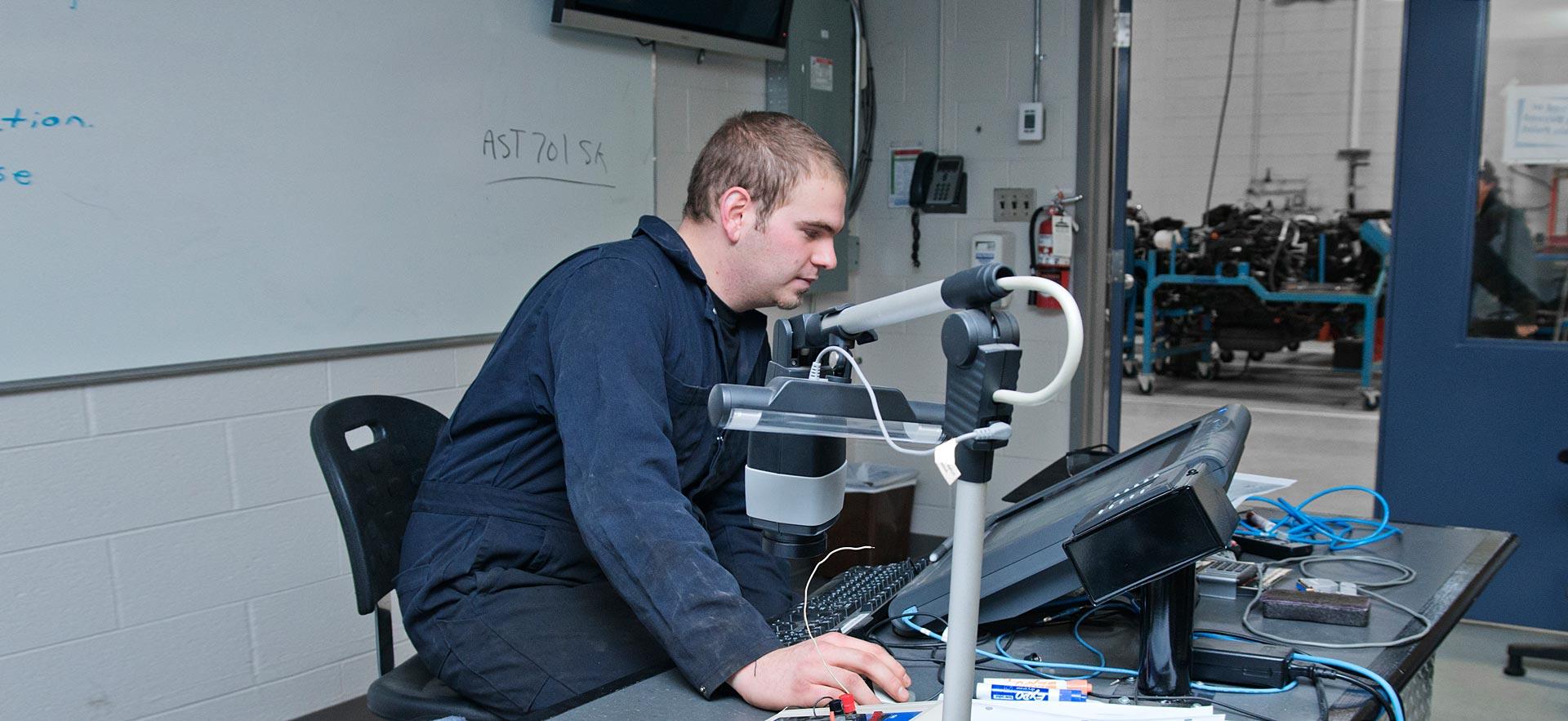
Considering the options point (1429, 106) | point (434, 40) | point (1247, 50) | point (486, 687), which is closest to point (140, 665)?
point (486, 687)

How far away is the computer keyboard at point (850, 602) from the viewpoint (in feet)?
4.28

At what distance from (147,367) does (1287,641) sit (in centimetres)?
199

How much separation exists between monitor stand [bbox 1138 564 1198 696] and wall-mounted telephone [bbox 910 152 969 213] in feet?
9.26

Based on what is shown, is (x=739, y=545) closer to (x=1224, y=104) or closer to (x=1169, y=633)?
(x=1169, y=633)

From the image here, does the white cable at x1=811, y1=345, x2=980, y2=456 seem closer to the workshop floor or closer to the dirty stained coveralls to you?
the dirty stained coveralls

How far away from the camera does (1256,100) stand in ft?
30.6

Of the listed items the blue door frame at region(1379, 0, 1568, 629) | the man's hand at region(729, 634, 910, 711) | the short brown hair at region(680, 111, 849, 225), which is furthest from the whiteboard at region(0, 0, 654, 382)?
the blue door frame at region(1379, 0, 1568, 629)

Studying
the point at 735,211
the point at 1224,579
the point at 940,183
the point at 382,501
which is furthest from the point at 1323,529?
the point at 940,183

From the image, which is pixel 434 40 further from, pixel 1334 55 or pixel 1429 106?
pixel 1334 55

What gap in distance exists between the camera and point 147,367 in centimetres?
212

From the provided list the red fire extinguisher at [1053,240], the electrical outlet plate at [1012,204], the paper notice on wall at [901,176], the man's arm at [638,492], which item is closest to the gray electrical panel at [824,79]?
the paper notice on wall at [901,176]

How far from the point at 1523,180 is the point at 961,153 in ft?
5.27

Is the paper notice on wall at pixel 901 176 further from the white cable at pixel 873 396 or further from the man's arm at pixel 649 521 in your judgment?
the white cable at pixel 873 396

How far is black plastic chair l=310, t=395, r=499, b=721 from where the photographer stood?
Answer: 1.47 m
